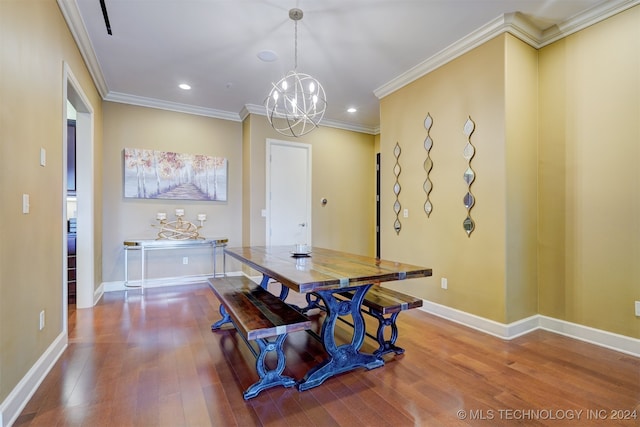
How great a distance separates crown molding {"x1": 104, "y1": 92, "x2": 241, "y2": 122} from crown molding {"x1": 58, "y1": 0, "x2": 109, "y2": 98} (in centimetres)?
40

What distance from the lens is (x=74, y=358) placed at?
7.50 ft

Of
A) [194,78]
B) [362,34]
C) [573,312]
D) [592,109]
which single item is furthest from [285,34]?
[573,312]

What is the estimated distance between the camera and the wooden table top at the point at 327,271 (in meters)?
1.74

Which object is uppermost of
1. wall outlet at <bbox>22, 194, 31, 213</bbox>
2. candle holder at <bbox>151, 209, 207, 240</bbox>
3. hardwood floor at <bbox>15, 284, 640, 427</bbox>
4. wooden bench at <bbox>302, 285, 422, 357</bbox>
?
wall outlet at <bbox>22, 194, 31, 213</bbox>

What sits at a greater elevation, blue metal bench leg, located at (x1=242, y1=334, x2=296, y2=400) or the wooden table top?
the wooden table top

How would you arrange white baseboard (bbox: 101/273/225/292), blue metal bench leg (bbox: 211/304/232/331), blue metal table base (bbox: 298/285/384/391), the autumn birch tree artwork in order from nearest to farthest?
blue metal table base (bbox: 298/285/384/391), blue metal bench leg (bbox: 211/304/232/331), white baseboard (bbox: 101/273/225/292), the autumn birch tree artwork

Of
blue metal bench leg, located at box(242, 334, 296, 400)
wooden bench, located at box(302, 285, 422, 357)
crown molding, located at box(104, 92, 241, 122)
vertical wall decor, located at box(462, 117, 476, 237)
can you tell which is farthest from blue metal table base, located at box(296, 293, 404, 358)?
crown molding, located at box(104, 92, 241, 122)

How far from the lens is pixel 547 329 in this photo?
288cm

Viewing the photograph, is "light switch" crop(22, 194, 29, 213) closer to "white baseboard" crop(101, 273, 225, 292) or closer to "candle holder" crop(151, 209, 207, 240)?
"candle holder" crop(151, 209, 207, 240)

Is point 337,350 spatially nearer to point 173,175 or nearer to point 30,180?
point 30,180

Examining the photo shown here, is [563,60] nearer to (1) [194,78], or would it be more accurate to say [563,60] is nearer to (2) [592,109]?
(2) [592,109]

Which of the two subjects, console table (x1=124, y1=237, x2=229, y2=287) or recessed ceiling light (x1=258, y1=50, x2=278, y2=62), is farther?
console table (x1=124, y1=237, x2=229, y2=287)

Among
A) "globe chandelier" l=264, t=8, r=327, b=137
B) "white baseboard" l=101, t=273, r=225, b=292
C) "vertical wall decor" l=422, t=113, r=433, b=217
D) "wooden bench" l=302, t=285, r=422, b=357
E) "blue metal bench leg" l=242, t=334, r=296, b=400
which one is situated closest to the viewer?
"blue metal bench leg" l=242, t=334, r=296, b=400

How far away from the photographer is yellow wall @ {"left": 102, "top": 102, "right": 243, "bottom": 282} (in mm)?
4355
